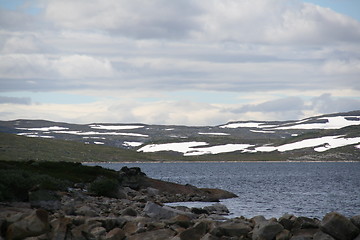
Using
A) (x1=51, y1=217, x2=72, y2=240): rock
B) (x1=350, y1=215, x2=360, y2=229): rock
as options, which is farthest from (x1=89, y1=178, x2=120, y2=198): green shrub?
(x1=350, y1=215, x2=360, y2=229): rock

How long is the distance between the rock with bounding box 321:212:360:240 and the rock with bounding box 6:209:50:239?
11809mm

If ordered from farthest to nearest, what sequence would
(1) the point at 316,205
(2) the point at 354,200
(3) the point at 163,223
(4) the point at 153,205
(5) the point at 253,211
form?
1. (2) the point at 354,200
2. (1) the point at 316,205
3. (5) the point at 253,211
4. (4) the point at 153,205
5. (3) the point at 163,223

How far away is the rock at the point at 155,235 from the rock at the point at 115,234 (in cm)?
36

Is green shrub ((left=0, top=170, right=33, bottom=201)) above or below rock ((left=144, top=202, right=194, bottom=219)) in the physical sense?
above

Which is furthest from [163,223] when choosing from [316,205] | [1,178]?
[316,205]

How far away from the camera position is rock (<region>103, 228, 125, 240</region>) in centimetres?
2511

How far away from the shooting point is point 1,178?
134 ft

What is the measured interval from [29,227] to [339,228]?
13.0 metres

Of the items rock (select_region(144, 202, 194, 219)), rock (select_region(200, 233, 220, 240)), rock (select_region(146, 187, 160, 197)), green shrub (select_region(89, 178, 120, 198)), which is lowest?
rock (select_region(146, 187, 160, 197))

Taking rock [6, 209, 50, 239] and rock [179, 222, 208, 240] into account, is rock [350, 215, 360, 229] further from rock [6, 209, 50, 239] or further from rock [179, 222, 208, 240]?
rock [6, 209, 50, 239]

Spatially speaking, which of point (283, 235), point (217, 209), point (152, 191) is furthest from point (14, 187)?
point (152, 191)

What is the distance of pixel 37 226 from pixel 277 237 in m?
10.1

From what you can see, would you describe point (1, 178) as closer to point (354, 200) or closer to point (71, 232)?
point (71, 232)

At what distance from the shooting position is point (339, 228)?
24391mm
